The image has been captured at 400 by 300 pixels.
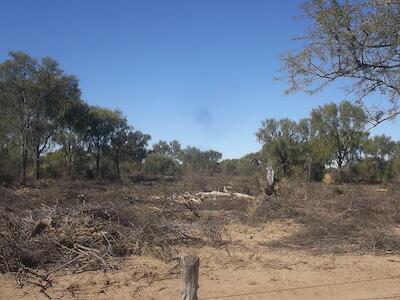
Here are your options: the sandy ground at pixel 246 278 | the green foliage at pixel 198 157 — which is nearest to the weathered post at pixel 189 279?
the sandy ground at pixel 246 278

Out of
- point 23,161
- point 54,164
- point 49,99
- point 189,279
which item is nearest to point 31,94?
point 49,99

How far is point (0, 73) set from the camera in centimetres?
3369

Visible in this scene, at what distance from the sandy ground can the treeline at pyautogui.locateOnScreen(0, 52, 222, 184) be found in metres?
24.4

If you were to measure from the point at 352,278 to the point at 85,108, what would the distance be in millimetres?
36406

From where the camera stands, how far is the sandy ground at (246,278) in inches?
336

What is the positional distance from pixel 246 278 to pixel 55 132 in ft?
108

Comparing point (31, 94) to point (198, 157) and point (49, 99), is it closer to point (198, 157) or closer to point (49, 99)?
point (49, 99)

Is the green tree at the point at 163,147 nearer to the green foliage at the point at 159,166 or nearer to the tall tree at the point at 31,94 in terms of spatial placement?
the green foliage at the point at 159,166

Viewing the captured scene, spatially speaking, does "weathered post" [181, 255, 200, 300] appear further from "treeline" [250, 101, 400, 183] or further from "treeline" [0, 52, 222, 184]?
"treeline" [250, 101, 400, 183]

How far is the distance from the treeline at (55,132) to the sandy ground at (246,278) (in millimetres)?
24435

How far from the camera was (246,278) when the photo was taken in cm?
964

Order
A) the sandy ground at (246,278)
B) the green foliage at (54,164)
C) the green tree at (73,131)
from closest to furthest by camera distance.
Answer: the sandy ground at (246,278)
the green tree at (73,131)
the green foliage at (54,164)

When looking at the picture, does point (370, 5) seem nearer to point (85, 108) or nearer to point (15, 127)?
point (15, 127)

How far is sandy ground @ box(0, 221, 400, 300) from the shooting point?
28.0 ft
